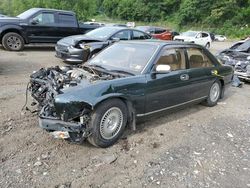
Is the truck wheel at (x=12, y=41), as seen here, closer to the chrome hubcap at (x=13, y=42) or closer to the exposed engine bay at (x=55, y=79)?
the chrome hubcap at (x=13, y=42)

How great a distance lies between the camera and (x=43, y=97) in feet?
15.3

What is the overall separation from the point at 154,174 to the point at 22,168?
5.55 feet

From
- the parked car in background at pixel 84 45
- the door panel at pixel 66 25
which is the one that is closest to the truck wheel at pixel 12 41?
the door panel at pixel 66 25

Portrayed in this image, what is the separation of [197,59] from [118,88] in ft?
7.99

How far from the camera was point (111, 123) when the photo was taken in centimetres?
448

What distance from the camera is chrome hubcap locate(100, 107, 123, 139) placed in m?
4.34

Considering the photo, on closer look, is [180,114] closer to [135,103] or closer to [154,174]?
[135,103]

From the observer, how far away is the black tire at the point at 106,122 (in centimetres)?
420

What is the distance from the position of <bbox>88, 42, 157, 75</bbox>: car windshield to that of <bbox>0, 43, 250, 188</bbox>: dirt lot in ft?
3.58

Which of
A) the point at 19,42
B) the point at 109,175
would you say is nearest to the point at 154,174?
the point at 109,175

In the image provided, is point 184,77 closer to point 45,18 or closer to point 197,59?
point 197,59

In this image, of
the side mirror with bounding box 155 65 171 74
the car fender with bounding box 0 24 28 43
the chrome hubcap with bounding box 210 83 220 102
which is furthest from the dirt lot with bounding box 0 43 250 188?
the car fender with bounding box 0 24 28 43

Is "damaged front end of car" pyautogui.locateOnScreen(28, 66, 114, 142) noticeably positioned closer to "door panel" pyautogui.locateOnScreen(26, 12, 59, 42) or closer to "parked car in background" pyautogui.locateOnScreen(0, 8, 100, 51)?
"parked car in background" pyautogui.locateOnScreen(0, 8, 100, 51)

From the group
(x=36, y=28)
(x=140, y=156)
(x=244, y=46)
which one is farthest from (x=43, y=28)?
(x=140, y=156)
